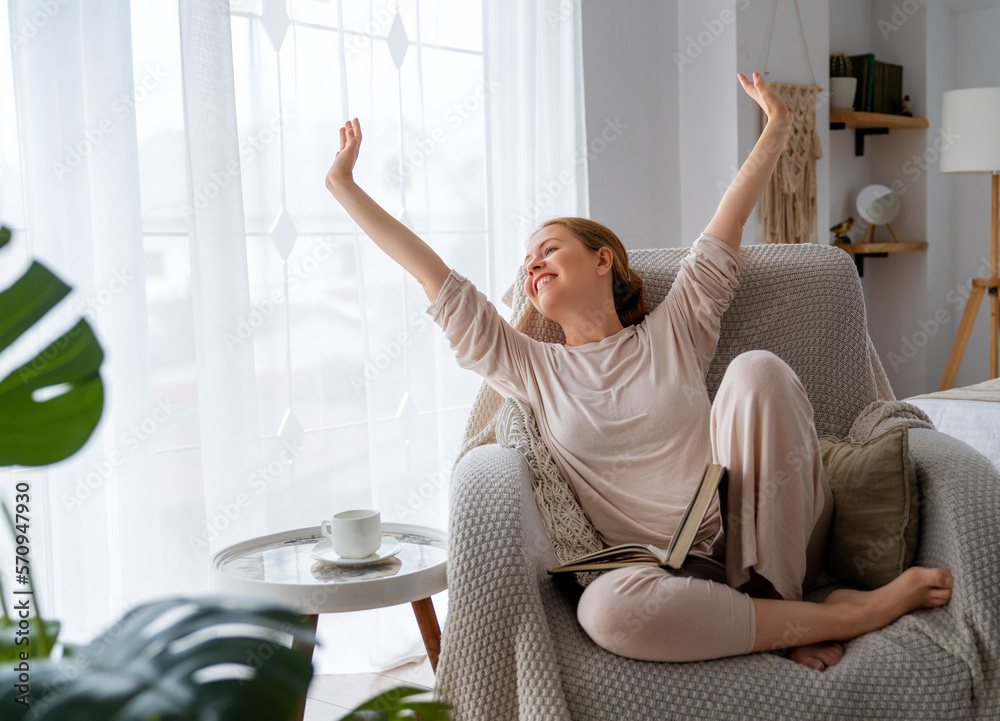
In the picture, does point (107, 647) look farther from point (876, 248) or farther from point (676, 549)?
point (876, 248)

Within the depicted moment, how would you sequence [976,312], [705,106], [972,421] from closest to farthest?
[972,421] → [705,106] → [976,312]

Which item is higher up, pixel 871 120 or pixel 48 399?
pixel 871 120

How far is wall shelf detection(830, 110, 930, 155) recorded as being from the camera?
12.3ft

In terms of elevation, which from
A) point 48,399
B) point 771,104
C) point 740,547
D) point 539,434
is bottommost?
point 740,547

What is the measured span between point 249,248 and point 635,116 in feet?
5.45

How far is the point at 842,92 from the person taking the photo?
376 cm

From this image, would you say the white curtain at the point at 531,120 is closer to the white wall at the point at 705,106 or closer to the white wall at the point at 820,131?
the white wall at the point at 820,131

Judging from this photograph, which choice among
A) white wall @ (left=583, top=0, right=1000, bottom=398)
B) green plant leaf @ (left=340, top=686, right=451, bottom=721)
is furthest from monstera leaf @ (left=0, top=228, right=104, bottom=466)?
white wall @ (left=583, top=0, right=1000, bottom=398)

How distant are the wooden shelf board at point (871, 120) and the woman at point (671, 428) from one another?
7.40 ft

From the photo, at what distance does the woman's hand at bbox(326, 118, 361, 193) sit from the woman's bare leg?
1.01 meters

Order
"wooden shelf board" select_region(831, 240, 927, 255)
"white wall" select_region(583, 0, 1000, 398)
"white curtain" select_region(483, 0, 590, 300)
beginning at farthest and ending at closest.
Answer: "wooden shelf board" select_region(831, 240, 927, 255), "white wall" select_region(583, 0, 1000, 398), "white curtain" select_region(483, 0, 590, 300)

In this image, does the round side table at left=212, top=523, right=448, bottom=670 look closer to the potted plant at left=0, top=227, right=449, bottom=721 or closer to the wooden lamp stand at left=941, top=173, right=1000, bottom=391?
the potted plant at left=0, top=227, right=449, bottom=721

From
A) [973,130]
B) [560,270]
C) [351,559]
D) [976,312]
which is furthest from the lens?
[976,312]

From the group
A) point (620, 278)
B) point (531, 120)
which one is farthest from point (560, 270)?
point (531, 120)
